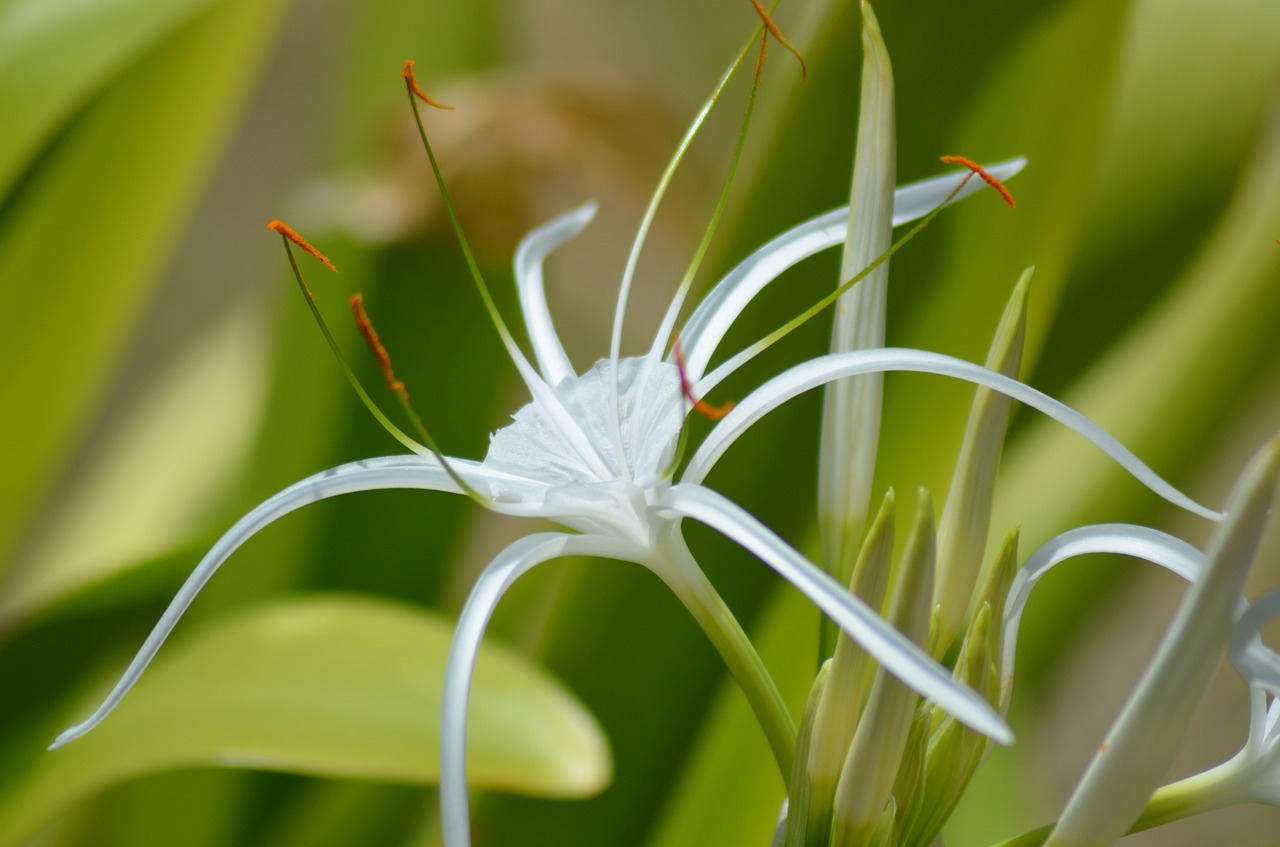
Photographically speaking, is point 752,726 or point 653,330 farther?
point 653,330

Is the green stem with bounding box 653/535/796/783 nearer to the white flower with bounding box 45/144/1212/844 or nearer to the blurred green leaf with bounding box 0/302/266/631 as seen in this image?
the white flower with bounding box 45/144/1212/844

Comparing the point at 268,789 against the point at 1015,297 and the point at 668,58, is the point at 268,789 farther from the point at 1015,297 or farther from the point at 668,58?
→ the point at 668,58

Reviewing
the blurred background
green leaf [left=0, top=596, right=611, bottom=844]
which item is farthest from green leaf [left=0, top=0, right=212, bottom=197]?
green leaf [left=0, top=596, right=611, bottom=844]

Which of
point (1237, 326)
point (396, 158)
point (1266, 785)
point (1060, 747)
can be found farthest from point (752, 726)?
point (1060, 747)

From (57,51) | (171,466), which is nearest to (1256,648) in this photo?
(57,51)

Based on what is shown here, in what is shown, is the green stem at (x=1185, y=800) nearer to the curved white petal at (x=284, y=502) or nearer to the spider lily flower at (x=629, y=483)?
the spider lily flower at (x=629, y=483)

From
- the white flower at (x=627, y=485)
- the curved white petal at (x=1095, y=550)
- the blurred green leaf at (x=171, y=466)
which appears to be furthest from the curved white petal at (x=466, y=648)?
the blurred green leaf at (x=171, y=466)
